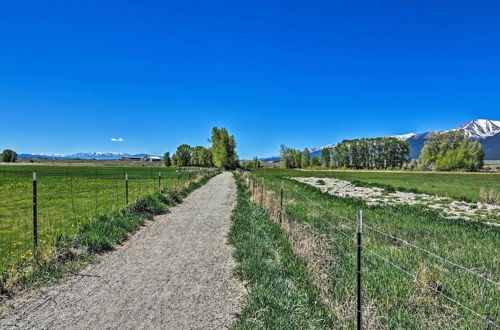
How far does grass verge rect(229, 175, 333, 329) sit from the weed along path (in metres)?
0.32

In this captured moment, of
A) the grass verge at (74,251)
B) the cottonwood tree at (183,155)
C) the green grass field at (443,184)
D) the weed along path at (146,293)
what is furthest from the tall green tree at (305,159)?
the weed along path at (146,293)

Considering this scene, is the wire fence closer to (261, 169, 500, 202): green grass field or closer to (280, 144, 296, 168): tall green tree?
(261, 169, 500, 202): green grass field

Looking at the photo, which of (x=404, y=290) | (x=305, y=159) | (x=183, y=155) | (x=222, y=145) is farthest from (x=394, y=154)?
(x=404, y=290)

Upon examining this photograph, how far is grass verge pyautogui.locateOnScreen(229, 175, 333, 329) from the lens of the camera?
4.61m

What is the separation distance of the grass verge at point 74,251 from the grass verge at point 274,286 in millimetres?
3761

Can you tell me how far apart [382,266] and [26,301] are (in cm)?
721

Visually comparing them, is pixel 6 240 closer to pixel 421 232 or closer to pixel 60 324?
pixel 60 324

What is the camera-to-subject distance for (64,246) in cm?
757

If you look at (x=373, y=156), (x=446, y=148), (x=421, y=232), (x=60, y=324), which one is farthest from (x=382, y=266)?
(x=373, y=156)

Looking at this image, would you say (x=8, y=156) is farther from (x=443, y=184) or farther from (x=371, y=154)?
(x=443, y=184)

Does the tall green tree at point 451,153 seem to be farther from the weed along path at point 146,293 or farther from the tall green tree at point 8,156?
the tall green tree at point 8,156

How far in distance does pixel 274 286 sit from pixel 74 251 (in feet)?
17.6

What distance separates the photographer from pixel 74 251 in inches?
305

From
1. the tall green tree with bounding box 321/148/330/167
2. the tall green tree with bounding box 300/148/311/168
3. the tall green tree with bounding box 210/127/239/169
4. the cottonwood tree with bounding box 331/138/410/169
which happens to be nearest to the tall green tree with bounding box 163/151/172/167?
the tall green tree with bounding box 300/148/311/168
